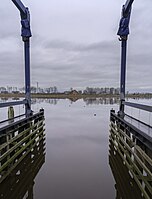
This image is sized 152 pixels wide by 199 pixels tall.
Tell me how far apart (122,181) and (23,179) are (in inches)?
102

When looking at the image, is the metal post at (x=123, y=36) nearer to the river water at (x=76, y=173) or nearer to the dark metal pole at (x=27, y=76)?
the river water at (x=76, y=173)

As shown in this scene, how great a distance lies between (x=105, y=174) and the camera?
637 cm

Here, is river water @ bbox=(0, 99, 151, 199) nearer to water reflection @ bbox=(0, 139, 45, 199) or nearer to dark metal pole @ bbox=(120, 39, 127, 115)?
water reflection @ bbox=(0, 139, 45, 199)

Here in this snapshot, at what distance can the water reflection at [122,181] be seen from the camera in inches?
196

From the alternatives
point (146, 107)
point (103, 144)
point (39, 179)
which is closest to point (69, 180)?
point (39, 179)

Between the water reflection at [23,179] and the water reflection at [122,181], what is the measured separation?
6.82ft

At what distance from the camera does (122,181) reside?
5.81 meters

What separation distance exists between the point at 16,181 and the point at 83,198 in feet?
6.05

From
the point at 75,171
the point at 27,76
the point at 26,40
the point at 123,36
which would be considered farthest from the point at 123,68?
the point at 75,171

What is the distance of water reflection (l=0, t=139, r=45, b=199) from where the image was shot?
16.2ft

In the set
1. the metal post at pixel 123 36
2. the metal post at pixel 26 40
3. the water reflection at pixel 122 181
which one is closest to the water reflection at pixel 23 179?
the water reflection at pixel 122 181

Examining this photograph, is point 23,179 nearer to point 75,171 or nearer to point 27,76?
point 75,171

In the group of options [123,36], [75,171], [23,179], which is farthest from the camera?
[123,36]

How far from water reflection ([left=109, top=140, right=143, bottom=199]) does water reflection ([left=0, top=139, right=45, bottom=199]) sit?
2.08 m
